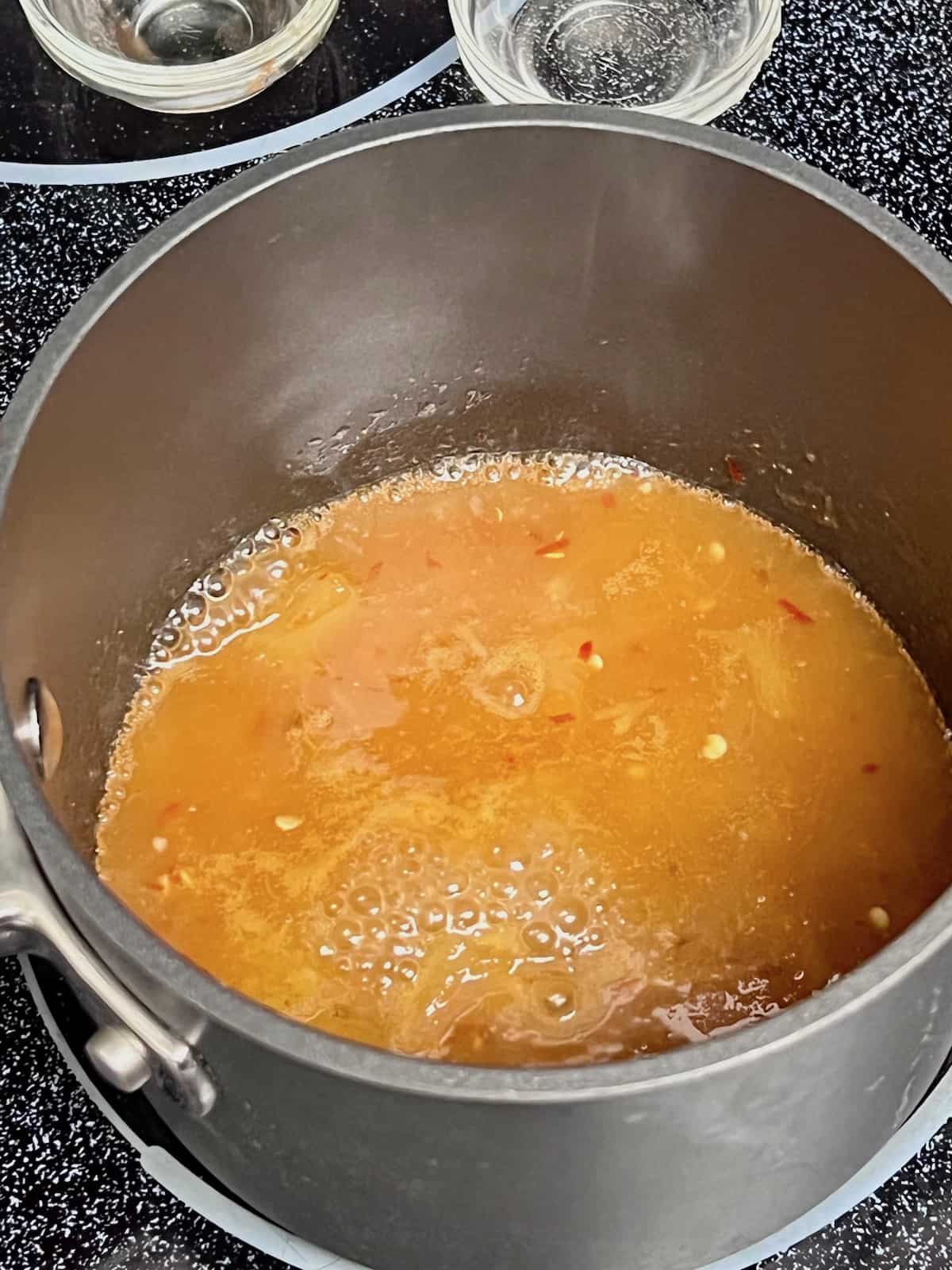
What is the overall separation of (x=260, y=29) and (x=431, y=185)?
1.11 ft

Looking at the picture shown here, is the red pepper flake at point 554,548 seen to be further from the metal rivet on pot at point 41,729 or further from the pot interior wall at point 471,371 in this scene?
the metal rivet on pot at point 41,729

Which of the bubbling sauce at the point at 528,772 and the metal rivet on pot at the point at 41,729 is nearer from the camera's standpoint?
the metal rivet on pot at the point at 41,729

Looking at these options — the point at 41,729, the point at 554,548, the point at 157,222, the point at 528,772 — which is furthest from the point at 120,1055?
the point at 157,222

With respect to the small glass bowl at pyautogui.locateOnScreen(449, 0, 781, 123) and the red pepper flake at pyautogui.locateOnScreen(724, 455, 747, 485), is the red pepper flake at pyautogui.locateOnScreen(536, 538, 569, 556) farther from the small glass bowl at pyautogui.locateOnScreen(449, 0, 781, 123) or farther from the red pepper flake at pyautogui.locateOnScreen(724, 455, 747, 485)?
the small glass bowl at pyautogui.locateOnScreen(449, 0, 781, 123)

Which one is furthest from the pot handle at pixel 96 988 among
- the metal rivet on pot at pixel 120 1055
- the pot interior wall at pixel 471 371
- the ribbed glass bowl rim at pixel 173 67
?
the ribbed glass bowl rim at pixel 173 67

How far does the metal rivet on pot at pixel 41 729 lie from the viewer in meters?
0.68

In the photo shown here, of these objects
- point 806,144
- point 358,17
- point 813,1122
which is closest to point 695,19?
point 806,144

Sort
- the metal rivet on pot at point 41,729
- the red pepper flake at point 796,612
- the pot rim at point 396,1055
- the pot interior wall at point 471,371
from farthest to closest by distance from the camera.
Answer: the red pepper flake at point 796,612
the pot interior wall at point 471,371
the metal rivet on pot at point 41,729
the pot rim at point 396,1055

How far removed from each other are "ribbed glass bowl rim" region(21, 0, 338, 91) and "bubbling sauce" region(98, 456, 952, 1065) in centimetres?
30

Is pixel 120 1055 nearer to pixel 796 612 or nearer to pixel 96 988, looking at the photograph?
pixel 96 988

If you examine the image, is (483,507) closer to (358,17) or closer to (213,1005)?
(358,17)

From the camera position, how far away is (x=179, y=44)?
3.57 feet

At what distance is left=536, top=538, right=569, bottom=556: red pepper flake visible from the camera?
99 cm

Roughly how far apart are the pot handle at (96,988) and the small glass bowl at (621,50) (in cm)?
65
